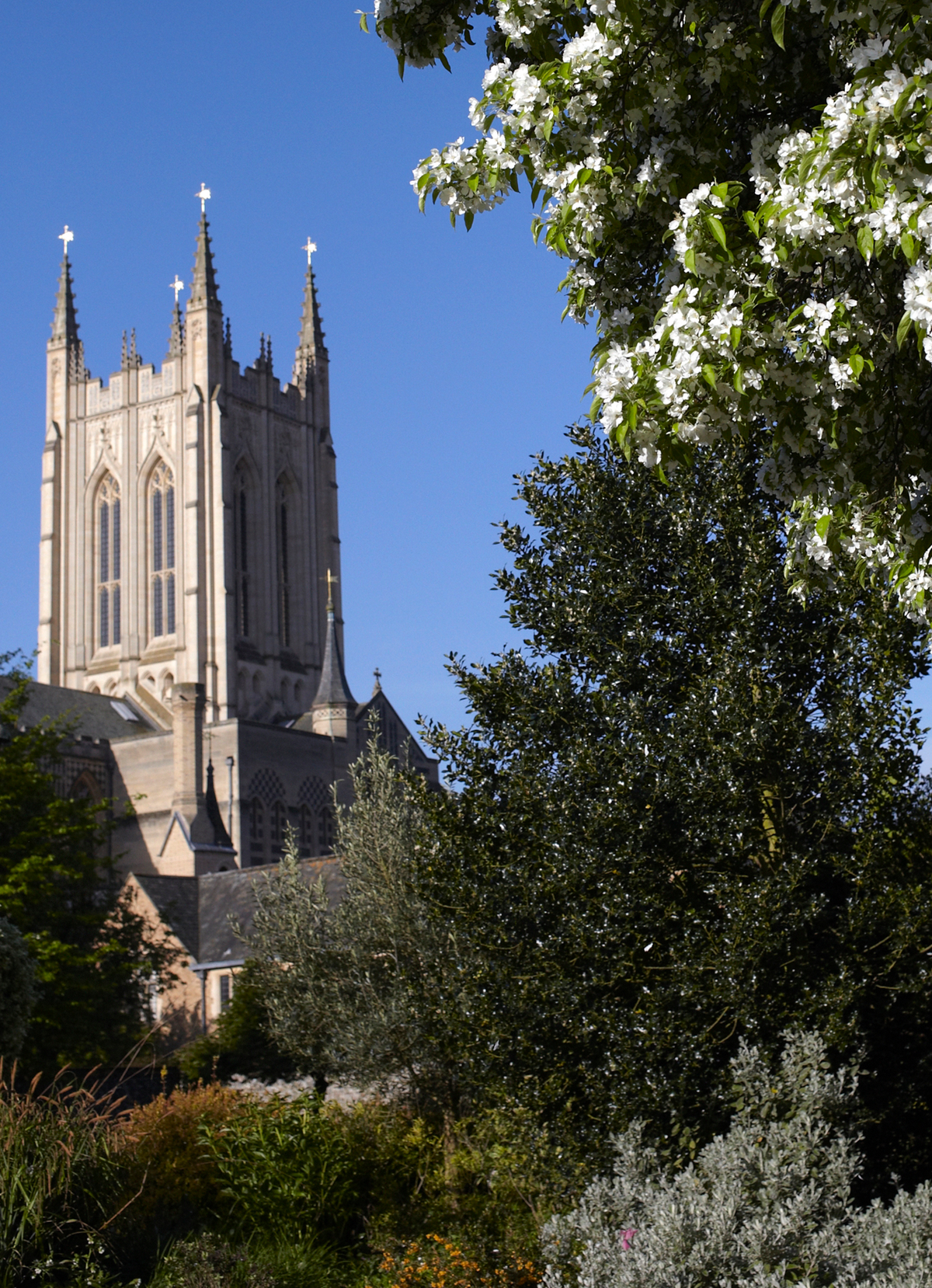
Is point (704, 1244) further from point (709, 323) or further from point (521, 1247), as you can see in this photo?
point (521, 1247)

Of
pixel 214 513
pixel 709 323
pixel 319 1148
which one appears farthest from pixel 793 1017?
pixel 214 513

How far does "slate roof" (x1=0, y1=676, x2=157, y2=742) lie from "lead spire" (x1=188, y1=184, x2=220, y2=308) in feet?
81.6

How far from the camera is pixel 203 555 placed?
80000 millimetres

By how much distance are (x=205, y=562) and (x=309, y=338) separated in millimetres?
21231

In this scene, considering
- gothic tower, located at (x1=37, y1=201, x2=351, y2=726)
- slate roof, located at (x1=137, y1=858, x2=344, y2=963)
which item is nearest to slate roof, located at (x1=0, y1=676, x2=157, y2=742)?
gothic tower, located at (x1=37, y1=201, x2=351, y2=726)

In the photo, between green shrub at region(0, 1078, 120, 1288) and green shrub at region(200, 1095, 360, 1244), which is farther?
green shrub at region(200, 1095, 360, 1244)

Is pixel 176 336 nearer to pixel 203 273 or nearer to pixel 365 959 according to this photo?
pixel 203 273

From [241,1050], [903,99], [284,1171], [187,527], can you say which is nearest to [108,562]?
[187,527]

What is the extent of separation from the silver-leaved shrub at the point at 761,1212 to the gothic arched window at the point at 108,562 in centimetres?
7623

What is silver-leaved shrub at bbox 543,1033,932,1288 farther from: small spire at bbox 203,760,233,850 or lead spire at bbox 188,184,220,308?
lead spire at bbox 188,184,220,308

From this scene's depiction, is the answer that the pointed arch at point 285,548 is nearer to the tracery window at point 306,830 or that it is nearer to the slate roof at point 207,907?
the tracery window at point 306,830

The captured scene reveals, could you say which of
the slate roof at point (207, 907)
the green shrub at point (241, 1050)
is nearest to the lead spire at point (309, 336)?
the slate roof at point (207, 907)

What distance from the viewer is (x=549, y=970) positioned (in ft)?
34.7

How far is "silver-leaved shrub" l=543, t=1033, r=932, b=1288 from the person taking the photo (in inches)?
285
